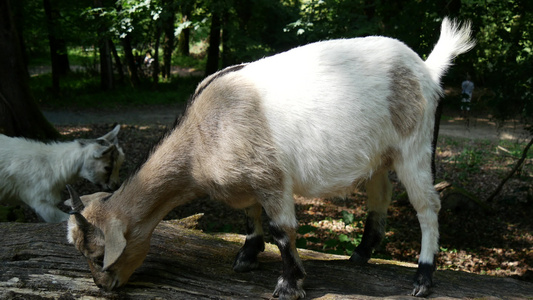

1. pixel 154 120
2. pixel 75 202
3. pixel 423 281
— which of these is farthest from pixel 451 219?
pixel 154 120

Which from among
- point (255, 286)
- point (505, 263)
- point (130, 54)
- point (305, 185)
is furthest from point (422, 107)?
point (130, 54)

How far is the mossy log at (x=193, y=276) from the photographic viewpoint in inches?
136

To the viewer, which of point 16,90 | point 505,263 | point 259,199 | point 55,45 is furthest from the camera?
point 55,45

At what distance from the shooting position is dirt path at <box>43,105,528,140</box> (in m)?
14.6

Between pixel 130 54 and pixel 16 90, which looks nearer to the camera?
pixel 16 90

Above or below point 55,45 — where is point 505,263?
below

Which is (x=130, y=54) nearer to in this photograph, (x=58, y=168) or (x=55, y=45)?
(x=55, y=45)

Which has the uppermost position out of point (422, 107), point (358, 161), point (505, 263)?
point (422, 107)

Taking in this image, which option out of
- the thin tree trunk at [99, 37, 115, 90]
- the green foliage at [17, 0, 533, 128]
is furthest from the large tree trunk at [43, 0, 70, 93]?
the green foliage at [17, 0, 533, 128]

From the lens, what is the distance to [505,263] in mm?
6406

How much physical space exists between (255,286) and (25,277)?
70.4 inches

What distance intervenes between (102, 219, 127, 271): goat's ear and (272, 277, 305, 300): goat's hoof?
1.17 meters

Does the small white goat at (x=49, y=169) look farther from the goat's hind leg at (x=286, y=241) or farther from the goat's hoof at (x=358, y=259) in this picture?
the goat's hoof at (x=358, y=259)

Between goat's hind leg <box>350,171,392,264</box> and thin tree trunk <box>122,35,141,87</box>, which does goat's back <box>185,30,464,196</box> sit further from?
thin tree trunk <box>122,35,141,87</box>
